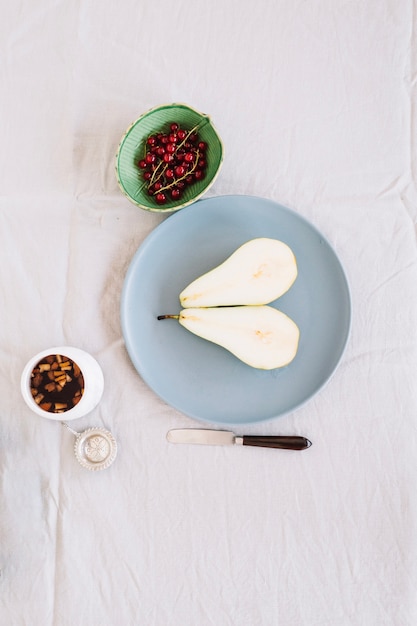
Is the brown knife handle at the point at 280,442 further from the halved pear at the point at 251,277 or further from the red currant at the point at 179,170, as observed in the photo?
the red currant at the point at 179,170

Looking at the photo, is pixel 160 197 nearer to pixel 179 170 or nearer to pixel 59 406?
pixel 179 170

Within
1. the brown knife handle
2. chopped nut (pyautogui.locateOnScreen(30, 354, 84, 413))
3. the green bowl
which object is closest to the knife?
the brown knife handle

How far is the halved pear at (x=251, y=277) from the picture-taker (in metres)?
0.55

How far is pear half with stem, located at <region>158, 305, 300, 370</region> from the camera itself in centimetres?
54

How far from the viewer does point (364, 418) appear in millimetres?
582

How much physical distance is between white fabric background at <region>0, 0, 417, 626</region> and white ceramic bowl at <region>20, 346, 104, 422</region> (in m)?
0.03

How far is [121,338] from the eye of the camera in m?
0.60

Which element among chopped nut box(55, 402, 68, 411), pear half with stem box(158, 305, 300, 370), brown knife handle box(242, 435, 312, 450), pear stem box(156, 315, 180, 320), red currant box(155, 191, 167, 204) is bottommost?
brown knife handle box(242, 435, 312, 450)

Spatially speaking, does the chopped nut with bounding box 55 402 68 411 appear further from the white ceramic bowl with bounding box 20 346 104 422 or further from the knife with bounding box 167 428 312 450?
the knife with bounding box 167 428 312 450

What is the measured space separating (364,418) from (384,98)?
33 centimetres

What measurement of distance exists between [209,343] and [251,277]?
0.08 metres

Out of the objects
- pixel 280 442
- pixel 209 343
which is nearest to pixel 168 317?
pixel 209 343

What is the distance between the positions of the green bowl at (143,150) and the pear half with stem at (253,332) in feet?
0.38

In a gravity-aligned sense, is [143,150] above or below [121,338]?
above
